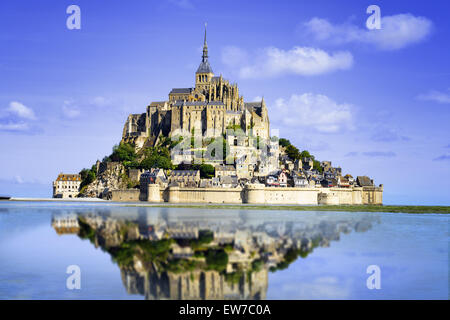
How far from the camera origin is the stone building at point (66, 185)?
3123 inches

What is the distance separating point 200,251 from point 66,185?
63.9m

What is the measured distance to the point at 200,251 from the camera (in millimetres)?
21188

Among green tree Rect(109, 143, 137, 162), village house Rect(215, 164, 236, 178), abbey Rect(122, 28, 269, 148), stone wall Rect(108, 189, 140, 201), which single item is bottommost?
stone wall Rect(108, 189, 140, 201)

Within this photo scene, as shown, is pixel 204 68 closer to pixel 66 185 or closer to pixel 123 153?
pixel 123 153

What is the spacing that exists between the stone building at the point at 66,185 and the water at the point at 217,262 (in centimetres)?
4950

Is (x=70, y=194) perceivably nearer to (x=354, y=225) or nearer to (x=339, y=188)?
(x=339, y=188)

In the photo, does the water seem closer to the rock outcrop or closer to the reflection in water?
the reflection in water

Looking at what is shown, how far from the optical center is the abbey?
266 ft

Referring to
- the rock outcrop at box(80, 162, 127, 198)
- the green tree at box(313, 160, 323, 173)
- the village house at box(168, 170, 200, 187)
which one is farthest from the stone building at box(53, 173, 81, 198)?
the green tree at box(313, 160, 323, 173)

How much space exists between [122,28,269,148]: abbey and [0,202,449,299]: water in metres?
50.6

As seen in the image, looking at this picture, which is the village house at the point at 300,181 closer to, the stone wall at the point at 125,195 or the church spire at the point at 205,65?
the stone wall at the point at 125,195

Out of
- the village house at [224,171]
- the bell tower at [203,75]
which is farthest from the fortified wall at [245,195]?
the bell tower at [203,75]

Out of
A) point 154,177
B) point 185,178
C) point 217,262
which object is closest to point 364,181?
point 185,178
